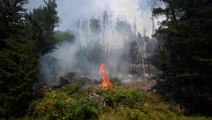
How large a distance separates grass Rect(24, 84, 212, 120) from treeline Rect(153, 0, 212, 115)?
2.02m

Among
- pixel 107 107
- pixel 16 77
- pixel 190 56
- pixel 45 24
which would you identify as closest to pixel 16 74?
pixel 16 77

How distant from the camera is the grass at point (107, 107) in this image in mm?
28234

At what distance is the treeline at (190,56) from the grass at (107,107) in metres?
2.02

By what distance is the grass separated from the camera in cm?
2823

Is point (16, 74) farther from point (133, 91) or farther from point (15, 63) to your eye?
point (133, 91)

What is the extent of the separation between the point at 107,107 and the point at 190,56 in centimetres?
990

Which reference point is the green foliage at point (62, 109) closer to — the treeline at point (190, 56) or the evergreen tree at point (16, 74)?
the evergreen tree at point (16, 74)

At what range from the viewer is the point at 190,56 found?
31.1 m

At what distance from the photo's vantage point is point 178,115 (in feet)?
98.4

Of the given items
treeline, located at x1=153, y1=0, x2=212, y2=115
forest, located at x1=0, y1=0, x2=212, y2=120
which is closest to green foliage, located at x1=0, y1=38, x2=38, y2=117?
forest, located at x1=0, y1=0, x2=212, y2=120

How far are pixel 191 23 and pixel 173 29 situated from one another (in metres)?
2.22

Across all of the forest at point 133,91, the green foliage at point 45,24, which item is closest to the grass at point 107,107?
the forest at point 133,91

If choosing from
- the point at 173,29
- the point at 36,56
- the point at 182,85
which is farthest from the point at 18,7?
the point at 182,85

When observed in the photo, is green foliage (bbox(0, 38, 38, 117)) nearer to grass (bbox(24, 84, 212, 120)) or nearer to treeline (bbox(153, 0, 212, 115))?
grass (bbox(24, 84, 212, 120))
